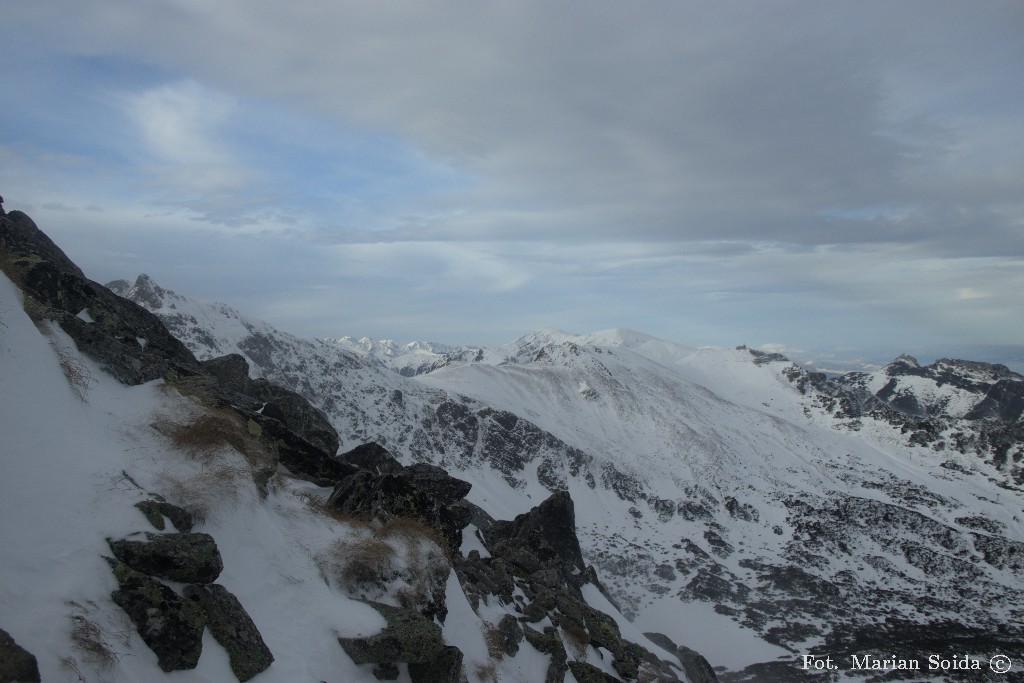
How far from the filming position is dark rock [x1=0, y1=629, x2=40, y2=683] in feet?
21.4

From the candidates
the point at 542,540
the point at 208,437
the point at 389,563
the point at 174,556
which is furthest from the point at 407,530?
the point at 542,540

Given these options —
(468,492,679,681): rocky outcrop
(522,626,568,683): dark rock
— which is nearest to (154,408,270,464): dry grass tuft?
(468,492,679,681): rocky outcrop

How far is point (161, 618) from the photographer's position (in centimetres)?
901

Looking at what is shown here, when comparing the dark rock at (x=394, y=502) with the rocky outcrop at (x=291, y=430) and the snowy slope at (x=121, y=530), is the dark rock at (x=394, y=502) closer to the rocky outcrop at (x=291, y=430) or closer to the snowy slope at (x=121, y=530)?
the snowy slope at (x=121, y=530)

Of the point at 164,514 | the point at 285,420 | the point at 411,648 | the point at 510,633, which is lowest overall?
the point at 510,633

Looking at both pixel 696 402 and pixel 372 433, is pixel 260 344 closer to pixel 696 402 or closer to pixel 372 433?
pixel 372 433

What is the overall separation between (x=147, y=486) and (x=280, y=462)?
658cm

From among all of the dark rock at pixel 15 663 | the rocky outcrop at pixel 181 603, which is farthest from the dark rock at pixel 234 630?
the dark rock at pixel 15 663

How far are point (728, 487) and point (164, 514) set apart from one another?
298 feet

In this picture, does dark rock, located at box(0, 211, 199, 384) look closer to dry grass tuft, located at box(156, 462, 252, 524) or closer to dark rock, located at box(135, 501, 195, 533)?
dry grass tuft, located at box(156, 462, 252, 524)

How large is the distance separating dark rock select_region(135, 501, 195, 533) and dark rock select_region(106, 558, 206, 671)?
140 cm

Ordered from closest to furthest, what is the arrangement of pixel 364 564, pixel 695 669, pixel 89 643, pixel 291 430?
pixel 89 643, pixel 364 564, pixel 291 430, pixel 695 669

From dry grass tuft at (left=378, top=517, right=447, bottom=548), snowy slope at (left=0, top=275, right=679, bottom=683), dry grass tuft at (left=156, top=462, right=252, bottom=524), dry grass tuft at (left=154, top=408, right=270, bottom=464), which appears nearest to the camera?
snowy slope at (left=0, top=275, right=679, bottom=683)

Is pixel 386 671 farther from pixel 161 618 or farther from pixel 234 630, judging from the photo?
pixel 161 618
